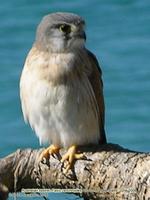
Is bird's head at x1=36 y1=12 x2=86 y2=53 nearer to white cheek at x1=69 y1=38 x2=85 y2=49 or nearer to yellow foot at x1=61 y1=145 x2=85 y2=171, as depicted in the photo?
white cheek at x1=69 y1=38 x2=85 y2=49

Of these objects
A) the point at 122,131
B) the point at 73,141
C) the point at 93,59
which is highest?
the point at 93,59

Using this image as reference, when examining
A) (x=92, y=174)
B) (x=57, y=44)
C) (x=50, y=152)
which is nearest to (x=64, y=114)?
(x=50, y=152)

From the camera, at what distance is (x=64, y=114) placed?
4359mm

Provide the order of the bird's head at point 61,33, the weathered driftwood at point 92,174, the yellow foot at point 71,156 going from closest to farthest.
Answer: the weathered driftwood at point 92,174 < the yellow foot at point 71,156 < the bird's head at point 61,33

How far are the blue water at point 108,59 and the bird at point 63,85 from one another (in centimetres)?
289

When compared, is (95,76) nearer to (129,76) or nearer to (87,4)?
(129,76)

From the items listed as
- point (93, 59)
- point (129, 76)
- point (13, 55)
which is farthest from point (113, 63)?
point (93, 59)

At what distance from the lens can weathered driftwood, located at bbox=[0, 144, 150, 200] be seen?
3.87 meters

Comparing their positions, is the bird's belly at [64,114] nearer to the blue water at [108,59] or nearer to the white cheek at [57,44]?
the white cheek at [57,44]

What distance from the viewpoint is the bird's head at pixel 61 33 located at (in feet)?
14.1

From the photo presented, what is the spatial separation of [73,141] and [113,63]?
446cm

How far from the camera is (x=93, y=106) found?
176 inches

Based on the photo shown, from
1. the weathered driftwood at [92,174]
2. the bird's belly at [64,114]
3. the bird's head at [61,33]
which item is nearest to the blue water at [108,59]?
the bird's belly at [64,114]

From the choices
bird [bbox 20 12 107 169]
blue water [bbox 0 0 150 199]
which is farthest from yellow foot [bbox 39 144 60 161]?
blue water [bbox 0 0 150 199]
